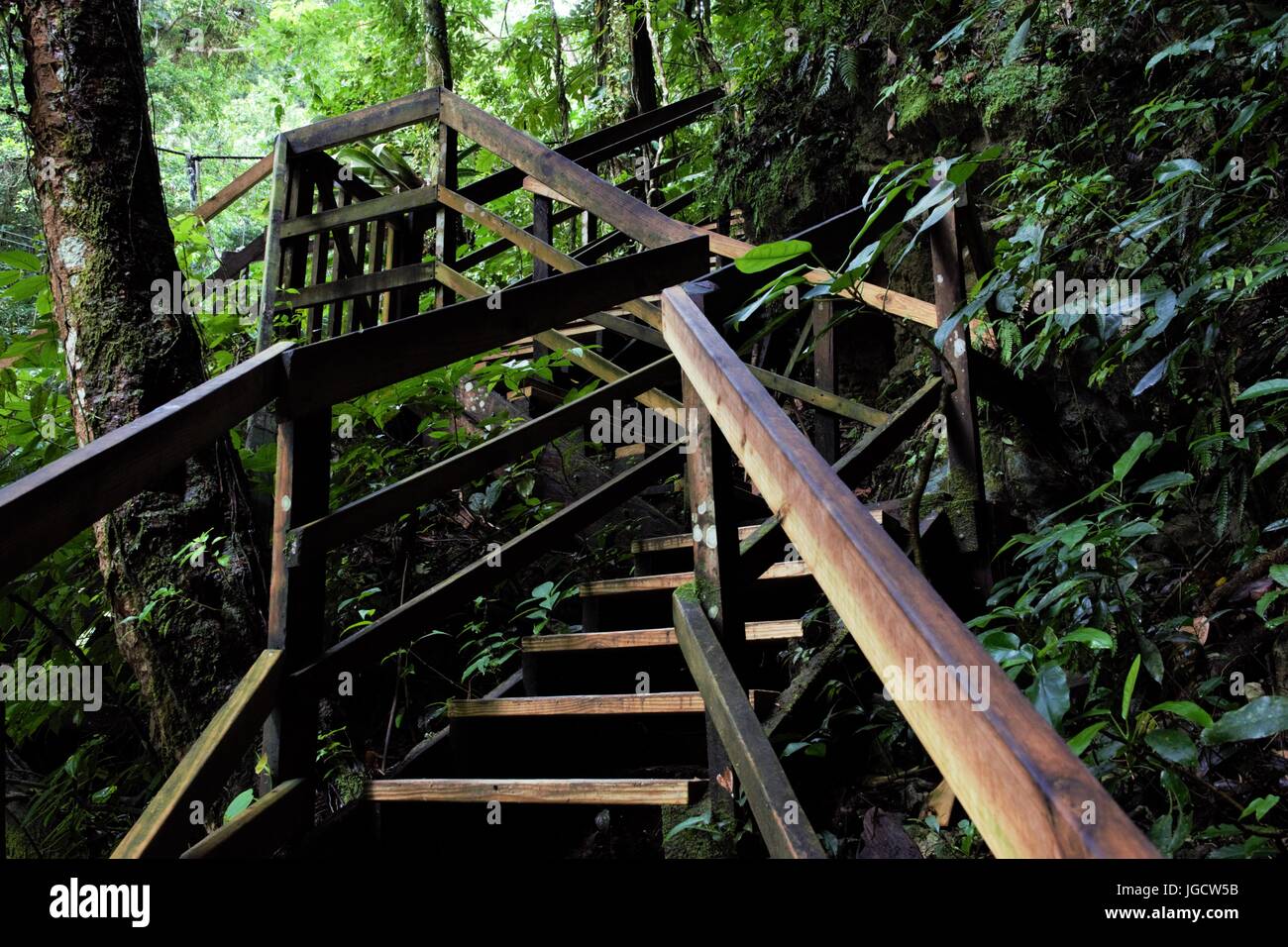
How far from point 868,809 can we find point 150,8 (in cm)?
1450

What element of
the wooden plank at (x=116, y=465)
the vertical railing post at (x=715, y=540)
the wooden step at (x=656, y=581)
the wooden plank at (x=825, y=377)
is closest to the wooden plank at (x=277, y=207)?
the wooden step at (x=656, y=581)

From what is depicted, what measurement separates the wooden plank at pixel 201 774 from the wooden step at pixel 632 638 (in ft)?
3.63

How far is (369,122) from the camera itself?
13.9ft

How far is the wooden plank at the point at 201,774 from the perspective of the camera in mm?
1463

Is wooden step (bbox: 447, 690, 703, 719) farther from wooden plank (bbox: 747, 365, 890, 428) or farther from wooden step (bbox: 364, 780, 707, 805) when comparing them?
wooden plank (bbox: 747, 365, 890, 428)

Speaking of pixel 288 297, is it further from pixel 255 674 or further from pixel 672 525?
pixel 255 674

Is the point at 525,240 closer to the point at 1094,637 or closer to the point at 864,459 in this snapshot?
the point at 864,459

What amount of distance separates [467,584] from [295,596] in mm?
621

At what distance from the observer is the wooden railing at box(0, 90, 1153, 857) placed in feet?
2.52

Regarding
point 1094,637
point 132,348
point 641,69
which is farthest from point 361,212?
point 641,69
